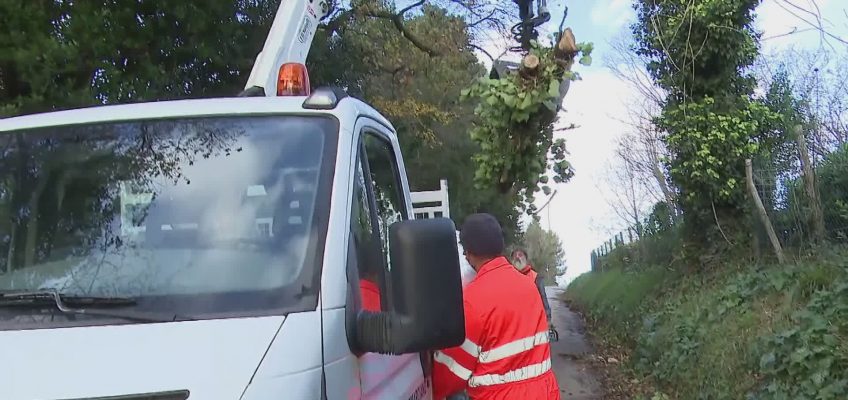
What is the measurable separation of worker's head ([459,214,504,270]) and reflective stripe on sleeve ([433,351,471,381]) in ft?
1.50

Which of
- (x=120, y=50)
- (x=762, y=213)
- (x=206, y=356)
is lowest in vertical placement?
(x=206, y=356)

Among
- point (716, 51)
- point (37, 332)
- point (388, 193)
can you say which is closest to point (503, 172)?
point (388, 193)

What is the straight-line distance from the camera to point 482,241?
12.2ft

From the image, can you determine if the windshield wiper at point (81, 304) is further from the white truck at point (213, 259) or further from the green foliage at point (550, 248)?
the green foliage at point (550, 248)

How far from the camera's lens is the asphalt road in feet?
33.9

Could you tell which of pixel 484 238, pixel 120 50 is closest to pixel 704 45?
pixel 120 50

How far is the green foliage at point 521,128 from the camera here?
592cm

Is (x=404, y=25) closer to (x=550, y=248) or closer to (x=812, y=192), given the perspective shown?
(x=812, y=192)

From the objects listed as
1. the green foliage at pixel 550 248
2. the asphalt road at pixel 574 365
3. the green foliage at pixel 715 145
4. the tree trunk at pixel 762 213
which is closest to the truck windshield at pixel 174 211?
the tree trunk at pixel 762 213

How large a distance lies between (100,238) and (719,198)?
989 cm

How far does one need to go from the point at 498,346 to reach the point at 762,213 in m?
7.14

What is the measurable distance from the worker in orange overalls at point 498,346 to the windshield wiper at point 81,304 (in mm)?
1553

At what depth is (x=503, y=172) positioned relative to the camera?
22.1 feet

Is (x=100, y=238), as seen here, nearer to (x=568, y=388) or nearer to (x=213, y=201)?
(x=213, y=201)
